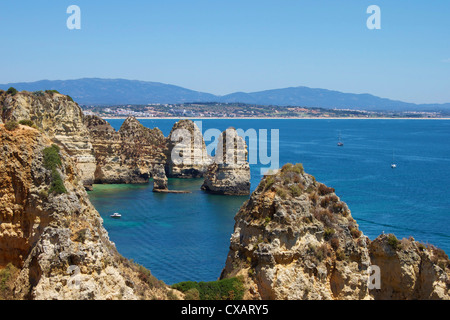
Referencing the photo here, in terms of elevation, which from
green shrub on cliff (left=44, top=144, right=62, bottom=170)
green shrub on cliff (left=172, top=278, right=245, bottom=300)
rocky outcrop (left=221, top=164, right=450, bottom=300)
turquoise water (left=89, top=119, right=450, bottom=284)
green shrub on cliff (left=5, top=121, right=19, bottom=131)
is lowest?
turquoise water (left=89, top=119, right=450, bottom=284)

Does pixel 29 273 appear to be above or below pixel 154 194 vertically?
above

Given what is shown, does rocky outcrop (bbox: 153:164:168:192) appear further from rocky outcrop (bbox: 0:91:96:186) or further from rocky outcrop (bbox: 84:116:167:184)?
rocky outcrop (bbox: 84:116:167:184)

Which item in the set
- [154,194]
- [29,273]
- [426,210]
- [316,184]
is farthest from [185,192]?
[29,273]

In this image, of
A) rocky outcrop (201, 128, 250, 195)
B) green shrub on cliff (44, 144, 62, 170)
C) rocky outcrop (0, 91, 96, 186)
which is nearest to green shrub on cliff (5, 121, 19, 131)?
green shrub on cliff (44, 144, 62, 170)

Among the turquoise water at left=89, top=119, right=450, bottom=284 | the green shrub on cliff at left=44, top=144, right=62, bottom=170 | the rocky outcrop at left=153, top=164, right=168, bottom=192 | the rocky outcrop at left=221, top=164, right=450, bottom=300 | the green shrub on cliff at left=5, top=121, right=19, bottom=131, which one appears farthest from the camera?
the rocky outcrop at left=153, top=164, right=168, bottom=192

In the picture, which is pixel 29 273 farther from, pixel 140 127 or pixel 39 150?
pixel 140 127

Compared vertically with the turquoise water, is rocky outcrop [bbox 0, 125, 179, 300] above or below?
above
